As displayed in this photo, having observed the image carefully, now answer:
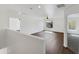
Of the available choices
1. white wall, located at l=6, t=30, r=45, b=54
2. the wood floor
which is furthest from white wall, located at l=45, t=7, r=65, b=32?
white wall, located at l=6, t=30, r=45, b=54

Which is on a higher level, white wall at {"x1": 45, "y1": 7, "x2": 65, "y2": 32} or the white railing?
white wall at {"x1": 45, "y1": 7, "x2": 65, "y2": 32}

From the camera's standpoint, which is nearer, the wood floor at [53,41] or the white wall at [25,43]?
the white wall at [25,43]

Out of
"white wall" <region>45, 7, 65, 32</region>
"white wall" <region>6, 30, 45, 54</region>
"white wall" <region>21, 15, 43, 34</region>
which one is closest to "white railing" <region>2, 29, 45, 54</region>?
"white wall" <region>6, 30, 45, 54</region>

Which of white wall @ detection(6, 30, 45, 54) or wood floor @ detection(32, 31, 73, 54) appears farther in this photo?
wood floor @ detection(32, 31, 73, 54)

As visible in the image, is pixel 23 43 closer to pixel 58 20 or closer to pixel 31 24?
pixel 31 24

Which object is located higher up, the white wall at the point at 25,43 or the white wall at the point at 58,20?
the white wall at the point at 58,20

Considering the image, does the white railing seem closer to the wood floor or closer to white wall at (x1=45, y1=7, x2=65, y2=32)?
the wood floor

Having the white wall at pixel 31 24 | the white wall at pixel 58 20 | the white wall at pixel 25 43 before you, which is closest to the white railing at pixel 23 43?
the white wall at pixel 25 43

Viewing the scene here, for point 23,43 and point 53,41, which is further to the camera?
point 53,41

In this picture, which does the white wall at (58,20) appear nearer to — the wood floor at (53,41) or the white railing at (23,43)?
the wood floor at (53,41)

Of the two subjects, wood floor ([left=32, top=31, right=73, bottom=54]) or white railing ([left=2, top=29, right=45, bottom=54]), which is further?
wood floor ([left=32, top=31, right=73, bottom=54])

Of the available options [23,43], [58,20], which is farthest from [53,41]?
[23,43]

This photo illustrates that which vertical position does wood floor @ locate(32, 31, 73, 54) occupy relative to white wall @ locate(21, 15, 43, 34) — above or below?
below
